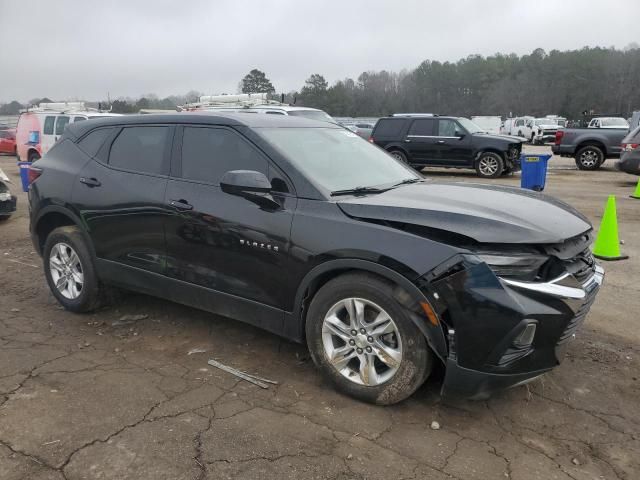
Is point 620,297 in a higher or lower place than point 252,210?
lower

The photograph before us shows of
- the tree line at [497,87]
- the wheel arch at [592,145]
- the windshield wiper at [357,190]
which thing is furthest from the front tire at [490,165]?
the tree line at [497,87]

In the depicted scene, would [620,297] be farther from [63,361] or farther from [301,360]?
[63,361]

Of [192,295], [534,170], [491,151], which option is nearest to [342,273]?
[192,295]

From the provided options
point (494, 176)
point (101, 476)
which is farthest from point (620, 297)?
point (494, 176)

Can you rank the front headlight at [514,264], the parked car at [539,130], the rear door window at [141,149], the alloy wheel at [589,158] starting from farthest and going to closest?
1. the parked car at [539,130]
2. the alloy wheel at [589,158]
3. the rear door window at [141,149]
4. the front headlight at [514,264]

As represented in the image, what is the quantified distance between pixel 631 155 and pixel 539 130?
28768mm

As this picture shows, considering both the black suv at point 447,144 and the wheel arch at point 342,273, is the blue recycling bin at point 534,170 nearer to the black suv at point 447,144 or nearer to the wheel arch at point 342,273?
the black suv at point 447,144

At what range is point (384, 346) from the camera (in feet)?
10.0

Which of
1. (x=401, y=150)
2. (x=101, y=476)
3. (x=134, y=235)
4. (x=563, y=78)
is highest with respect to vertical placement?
(x=563, y=78)

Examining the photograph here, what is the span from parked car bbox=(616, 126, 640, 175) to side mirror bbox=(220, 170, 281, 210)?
11.7 meters

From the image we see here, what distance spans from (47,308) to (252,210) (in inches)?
104

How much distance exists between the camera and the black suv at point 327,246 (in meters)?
2.82

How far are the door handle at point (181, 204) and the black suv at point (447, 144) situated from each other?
1151 centimetres

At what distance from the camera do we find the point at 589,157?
17125 millimetres
